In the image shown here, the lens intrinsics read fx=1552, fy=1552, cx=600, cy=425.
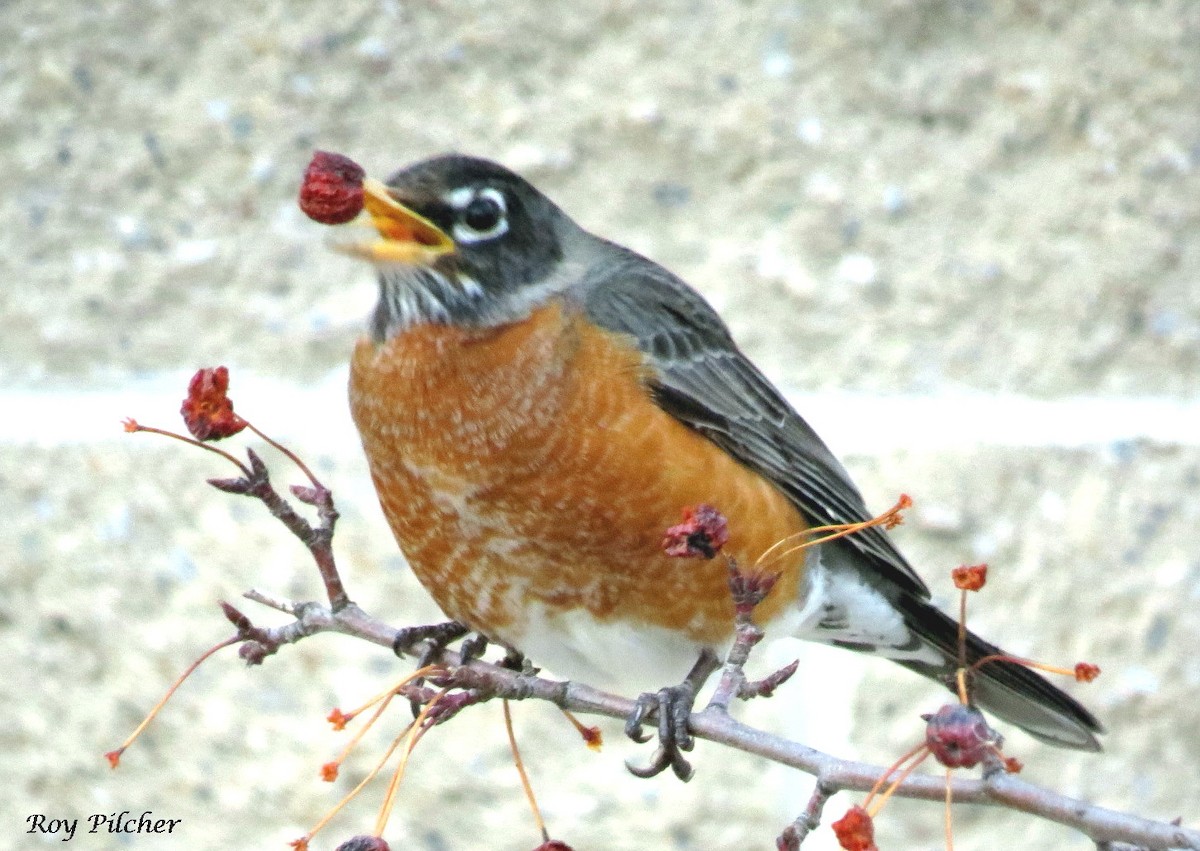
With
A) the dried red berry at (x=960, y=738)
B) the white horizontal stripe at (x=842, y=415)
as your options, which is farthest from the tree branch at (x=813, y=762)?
the white horizontal stripe at (x=842, y=415)

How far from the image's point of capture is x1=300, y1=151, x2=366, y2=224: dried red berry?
1.12 meters

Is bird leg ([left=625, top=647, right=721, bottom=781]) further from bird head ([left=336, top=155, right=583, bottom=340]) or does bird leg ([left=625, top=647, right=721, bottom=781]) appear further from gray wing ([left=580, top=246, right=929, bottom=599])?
bird head ([left=336, top=155, right=583, bottom=340])

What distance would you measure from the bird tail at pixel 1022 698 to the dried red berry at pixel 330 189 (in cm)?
93

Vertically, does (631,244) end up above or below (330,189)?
above

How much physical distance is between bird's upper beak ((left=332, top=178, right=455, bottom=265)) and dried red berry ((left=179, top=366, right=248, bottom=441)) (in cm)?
23

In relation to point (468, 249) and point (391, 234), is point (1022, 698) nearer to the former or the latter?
point (468, 249)

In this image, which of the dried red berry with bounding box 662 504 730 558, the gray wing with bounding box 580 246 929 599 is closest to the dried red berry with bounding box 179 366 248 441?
the dried red berry with bounding box 662 504 730 558

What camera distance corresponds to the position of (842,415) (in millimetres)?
2055

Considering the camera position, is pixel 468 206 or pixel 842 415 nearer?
pixel 468 206

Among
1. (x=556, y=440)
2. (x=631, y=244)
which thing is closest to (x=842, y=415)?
(x=631, y=244)

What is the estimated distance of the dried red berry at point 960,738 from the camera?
32.5 inches

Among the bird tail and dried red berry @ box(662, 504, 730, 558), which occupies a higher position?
the bird tail

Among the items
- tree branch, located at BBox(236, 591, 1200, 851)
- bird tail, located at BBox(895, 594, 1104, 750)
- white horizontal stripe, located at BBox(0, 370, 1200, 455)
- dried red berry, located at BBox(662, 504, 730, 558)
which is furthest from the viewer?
white horizontal stripe, located at BBox(0, 370, 1200, 455)

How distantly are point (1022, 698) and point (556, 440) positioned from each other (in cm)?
69
